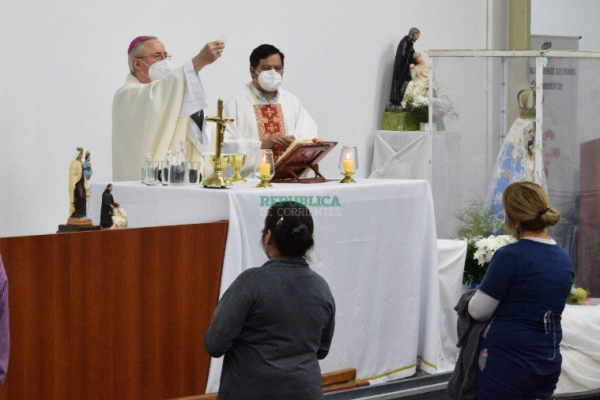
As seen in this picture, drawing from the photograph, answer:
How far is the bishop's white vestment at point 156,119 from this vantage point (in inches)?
201

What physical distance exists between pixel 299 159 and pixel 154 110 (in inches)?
36.3

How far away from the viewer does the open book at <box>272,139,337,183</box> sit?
4.81 meters

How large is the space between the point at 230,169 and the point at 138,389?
2208mm

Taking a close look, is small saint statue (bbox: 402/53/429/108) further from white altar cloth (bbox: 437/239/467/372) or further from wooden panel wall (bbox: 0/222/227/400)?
wooden panel wall (bbox: 0/222/227/400)

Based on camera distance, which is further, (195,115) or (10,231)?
(10,231)

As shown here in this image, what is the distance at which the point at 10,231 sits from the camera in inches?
257

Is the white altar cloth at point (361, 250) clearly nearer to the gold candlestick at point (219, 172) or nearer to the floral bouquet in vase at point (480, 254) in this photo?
the gold candlestick at point (219, 172)

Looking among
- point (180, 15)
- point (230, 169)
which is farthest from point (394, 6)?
point (230, 169)

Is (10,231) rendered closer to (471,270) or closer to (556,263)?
(471,270)

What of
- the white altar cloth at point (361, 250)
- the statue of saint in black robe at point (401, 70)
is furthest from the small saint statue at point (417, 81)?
the white altar cloth at point (361, 250)

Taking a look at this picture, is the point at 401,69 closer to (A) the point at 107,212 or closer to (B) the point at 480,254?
(B) the point at 480,254

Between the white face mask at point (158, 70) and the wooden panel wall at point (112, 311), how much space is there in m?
1.86

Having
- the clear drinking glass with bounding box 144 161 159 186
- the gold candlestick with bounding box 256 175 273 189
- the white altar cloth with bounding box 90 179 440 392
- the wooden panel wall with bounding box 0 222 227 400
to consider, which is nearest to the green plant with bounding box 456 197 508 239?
the white altar cloth with bounding box 90 179 440 392

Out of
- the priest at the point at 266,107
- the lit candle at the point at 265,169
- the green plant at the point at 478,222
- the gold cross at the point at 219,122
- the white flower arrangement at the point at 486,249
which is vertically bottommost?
the white flower arrangement at the point at 486,249
